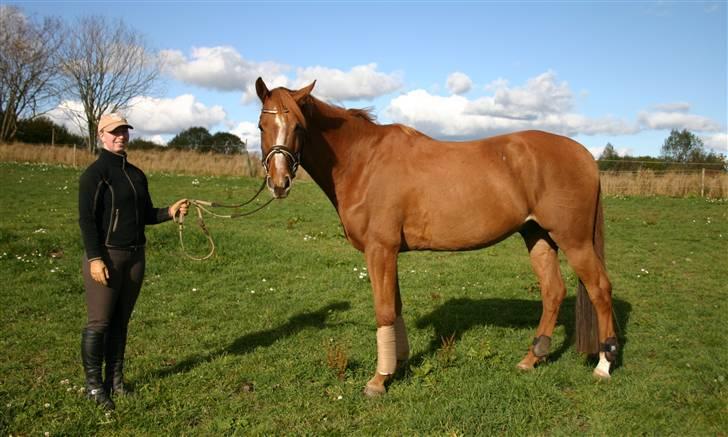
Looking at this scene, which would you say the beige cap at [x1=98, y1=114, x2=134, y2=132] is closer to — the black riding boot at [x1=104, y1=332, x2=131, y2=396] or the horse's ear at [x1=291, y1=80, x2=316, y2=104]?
the horse's ear at [x1=291, y1=80, x2=316, y2=104]

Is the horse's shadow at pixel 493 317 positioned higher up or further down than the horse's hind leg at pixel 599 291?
further down

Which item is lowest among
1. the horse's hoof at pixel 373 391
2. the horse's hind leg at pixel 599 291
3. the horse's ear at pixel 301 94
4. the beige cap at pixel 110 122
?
the horse's hoof at pixel 373 391

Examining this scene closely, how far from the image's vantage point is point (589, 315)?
564 cm

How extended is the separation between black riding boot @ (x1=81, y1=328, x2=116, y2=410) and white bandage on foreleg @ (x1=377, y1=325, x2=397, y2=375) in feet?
7.84

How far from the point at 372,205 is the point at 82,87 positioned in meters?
43.2

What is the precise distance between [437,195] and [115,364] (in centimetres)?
340

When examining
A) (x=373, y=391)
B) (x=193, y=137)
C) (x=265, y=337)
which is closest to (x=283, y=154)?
(x=373, y=391)

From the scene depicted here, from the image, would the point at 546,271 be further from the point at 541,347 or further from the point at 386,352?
the point at 386,352

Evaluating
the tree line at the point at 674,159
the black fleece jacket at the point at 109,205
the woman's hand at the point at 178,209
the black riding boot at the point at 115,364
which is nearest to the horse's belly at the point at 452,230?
the woman's hand at the point at 178,209

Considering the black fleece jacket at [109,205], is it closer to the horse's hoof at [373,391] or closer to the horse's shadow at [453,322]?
the horse's shadow at [453,322]

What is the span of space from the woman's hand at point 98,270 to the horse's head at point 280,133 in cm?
149

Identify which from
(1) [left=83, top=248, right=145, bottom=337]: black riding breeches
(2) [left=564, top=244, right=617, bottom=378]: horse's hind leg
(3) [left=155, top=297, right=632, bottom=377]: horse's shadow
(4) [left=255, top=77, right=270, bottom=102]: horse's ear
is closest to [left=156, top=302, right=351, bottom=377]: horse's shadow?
(3) [left=155, top=297, right=632, bottom=377]: horse's shadow

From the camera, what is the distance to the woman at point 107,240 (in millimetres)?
4246

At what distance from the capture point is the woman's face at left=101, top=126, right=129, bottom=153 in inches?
174
